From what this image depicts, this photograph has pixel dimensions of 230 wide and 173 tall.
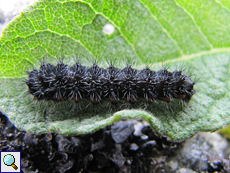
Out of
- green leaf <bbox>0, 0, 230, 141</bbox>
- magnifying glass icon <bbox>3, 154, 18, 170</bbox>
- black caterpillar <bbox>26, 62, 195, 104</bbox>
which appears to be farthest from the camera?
black caterpillar <bbox>26, 62, 195, 104</bbox>

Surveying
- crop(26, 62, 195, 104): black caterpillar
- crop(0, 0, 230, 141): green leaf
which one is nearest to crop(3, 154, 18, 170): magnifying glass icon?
crop(0, 0, 230, 141): green leaf

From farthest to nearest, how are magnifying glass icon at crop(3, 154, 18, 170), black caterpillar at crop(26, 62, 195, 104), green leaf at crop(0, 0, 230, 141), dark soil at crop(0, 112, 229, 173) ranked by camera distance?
black caterpillar at crop(26, 62, 195, 104) → green leaf at crop(0, 0, 230, 141) → dark soil at crop(0, 112, 229, 173) → magnifying glass icon at crop(3, 154, 18, 170)

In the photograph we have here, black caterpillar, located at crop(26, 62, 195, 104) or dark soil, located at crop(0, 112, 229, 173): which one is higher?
black caterpillar, located at crop(26, 62, 195, 104)

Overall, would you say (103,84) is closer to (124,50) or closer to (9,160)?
(124,50)

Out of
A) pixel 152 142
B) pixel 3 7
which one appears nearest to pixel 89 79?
pixel 152 142

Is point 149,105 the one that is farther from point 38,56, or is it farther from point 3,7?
point 3,7

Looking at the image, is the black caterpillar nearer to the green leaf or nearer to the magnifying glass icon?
the green leaf
